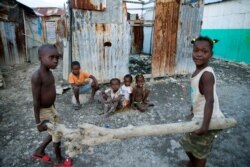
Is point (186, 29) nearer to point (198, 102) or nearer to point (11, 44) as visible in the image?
point (198, 102)

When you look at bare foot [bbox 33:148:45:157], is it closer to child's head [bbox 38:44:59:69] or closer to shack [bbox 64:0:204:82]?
child's head [bbox 38:44:59:69]

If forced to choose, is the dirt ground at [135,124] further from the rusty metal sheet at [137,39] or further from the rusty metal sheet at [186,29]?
the rusty metal sheet at [137,39]

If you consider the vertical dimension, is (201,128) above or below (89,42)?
below

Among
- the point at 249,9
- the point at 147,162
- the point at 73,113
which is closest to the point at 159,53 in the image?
the point at 73,113

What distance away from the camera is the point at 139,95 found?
4477 mm

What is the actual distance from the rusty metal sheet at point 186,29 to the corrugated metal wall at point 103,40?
6.17 feet

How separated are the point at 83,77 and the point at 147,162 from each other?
253 cm

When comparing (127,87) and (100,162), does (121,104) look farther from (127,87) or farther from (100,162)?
(100,162)

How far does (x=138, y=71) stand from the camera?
7445 mm

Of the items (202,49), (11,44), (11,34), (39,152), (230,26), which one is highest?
(230,26)

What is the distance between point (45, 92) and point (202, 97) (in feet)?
5.59

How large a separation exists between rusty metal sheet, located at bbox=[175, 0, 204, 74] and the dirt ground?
831 mm

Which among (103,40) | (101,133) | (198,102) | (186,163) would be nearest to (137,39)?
→ (103,40)

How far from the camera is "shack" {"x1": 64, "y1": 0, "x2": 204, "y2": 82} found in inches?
211
